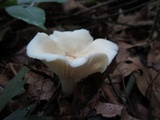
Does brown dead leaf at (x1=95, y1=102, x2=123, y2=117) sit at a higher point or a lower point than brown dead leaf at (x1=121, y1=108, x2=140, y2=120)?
higher

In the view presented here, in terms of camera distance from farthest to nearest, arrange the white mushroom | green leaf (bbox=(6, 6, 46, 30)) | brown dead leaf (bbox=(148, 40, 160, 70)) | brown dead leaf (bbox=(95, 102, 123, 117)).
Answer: brown dead leaf (bbox=(148, 40, 160, 70)), green leaf (bbox=(6, 6, 46, 30)), brown dead leaf (bbox=(95, 102, 123, 117)), the white mushroom

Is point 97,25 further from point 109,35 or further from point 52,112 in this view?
point 52,112

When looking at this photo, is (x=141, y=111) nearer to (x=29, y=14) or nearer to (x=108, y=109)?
(x=108, y=109)

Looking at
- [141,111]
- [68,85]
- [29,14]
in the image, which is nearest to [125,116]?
[141,111]

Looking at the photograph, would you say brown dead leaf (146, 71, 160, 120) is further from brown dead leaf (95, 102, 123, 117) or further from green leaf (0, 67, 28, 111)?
green leaf (0, 67, 28, 111)

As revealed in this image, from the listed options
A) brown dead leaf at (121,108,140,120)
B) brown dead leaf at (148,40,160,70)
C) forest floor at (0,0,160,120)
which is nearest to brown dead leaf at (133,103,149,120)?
forest floor at (0,0,160,120)

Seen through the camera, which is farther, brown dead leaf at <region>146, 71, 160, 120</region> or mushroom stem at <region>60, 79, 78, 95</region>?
brown dead leaf at <region>146, 71, 160, 120</region>

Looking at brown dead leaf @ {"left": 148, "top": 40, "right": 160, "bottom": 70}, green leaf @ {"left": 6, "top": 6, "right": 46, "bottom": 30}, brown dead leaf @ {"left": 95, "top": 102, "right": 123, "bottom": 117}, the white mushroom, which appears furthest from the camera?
brown dead leaf @ {"left": 148, "top": 40, "right": 160, "bottom": 70}
